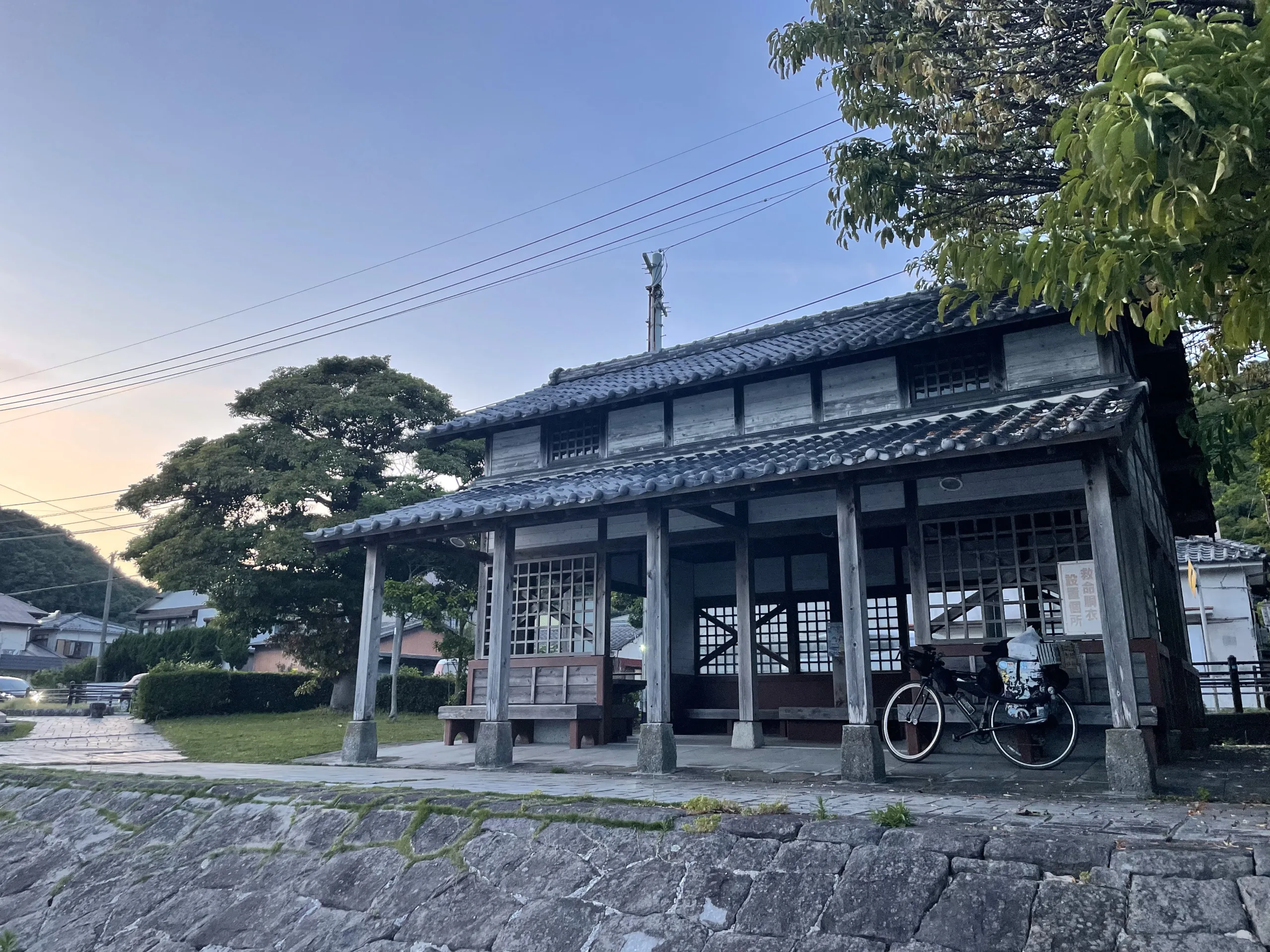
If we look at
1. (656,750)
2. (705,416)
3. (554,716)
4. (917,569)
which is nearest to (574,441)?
(705,416)

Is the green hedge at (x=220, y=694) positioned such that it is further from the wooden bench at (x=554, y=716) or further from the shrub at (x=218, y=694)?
the wooden bench at (x=554, y=716)

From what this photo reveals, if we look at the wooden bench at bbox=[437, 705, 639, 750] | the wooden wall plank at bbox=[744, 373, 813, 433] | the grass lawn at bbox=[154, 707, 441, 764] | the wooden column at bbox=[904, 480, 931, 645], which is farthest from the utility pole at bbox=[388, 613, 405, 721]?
the wooden column at bbox=[904, 480, 931, 645]

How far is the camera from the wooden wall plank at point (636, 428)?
13648 millimetres

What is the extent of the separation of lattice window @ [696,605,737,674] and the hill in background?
53882 mm

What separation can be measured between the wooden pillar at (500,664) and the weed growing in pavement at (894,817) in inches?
248

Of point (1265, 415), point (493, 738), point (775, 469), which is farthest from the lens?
point (493, 738)

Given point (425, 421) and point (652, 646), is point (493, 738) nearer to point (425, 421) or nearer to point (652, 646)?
point (652, 646)

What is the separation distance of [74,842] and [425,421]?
731 inches

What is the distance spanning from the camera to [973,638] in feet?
32.4

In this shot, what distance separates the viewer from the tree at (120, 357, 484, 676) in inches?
920

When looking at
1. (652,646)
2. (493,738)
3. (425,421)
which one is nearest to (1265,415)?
(652,646)

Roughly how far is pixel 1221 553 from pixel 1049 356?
19.3m

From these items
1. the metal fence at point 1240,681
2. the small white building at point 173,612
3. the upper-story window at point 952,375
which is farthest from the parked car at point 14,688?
the metal fence at point 1240,681

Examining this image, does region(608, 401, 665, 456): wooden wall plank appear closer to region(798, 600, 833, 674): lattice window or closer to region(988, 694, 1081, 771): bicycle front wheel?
region(798, 600, 833, 674): lattice window
